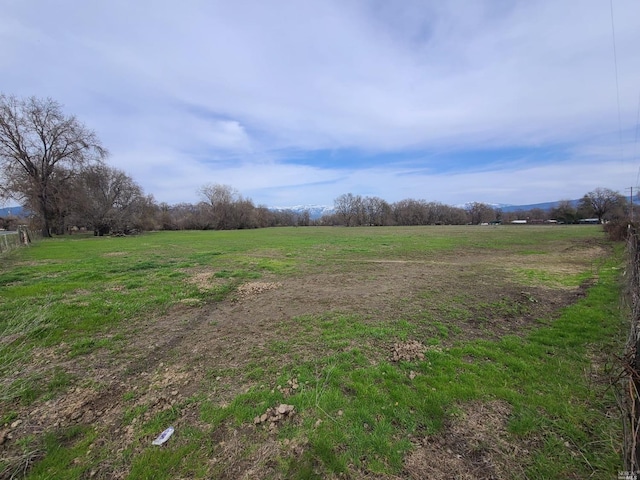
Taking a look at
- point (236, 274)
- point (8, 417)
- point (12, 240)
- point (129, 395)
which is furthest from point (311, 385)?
point (12, 240)

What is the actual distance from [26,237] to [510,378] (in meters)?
35.9

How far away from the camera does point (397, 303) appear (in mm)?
7340

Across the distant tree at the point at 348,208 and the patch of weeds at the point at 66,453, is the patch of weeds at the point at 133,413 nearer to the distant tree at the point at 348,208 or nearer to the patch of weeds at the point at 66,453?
the patch of weeds at the point at 66,453

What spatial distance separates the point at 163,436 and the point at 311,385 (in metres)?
1.84

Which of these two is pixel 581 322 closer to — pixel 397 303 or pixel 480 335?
pixel 480 335

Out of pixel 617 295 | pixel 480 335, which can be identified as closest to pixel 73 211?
pixel 480 335

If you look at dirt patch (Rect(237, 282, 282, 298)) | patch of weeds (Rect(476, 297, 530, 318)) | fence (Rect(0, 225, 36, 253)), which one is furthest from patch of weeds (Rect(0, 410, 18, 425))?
fence (Rect(0, 225, 36, 253))

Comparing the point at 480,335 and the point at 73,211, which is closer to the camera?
the point at 480,335

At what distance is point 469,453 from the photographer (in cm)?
264

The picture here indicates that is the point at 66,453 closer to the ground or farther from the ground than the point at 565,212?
closer to the ground

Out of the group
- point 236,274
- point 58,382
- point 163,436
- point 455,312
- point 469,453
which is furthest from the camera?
point 236,274

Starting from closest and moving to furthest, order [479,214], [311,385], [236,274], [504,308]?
[311,385] < [504,308] < [236,274] < [479,214]

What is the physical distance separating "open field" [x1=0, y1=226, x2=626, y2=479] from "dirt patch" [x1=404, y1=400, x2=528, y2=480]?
0.01 meters

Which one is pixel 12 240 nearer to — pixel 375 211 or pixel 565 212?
pixel 375 211
